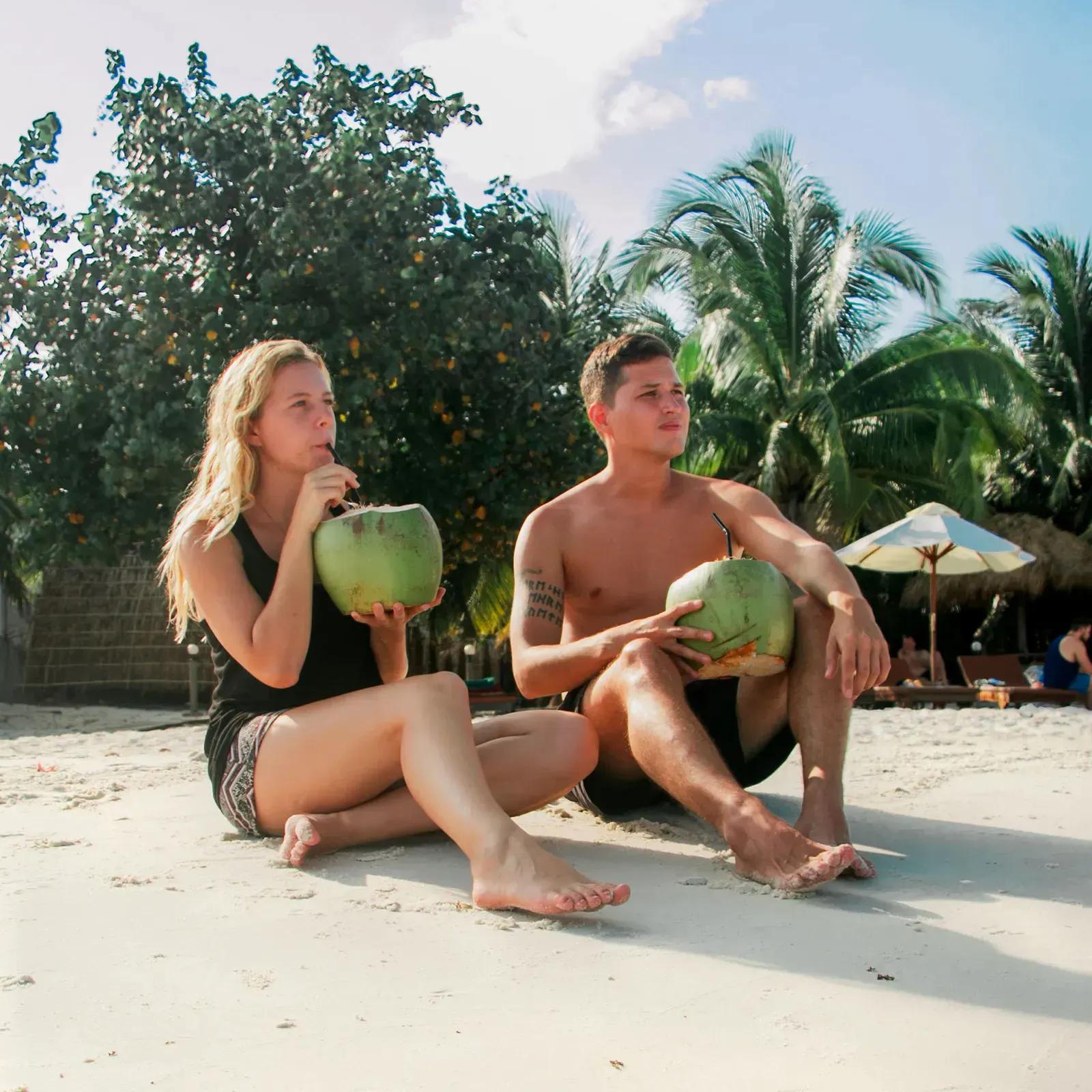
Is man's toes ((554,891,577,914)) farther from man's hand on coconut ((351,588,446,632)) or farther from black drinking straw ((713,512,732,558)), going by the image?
black drinking straw ((713,512,732,558))

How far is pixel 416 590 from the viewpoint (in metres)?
2.91

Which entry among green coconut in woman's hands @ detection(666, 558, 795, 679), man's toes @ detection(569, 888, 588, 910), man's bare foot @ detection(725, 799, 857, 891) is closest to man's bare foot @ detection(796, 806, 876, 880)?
man's bare foot @ detection(725, 799, 857, 891)

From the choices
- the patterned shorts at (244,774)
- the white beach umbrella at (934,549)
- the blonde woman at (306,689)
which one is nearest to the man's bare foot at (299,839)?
the blonde woman at (306,689)

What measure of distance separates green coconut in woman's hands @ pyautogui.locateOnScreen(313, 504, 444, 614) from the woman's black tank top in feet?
0.37

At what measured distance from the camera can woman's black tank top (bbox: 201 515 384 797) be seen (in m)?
2.94

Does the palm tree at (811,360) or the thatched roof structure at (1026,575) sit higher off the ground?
the palm tree at (811,360)

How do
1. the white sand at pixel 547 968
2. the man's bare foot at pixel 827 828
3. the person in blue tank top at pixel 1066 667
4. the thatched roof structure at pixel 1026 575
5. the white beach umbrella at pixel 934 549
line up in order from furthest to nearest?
the thatched roof structure at pixel 1026 575, the white beach umbrella at pixel 934 549, the person in blue tank top at pixel 1066 667, the man's bare foot at pixel 827 828, the white sand at pixel 547 968

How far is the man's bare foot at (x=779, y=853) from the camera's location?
7.84 feet

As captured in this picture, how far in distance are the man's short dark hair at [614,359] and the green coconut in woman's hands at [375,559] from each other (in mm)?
719

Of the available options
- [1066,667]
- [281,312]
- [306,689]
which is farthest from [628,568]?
[1066,667]

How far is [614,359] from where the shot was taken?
3.36 meters

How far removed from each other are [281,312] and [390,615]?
6447 millimetres

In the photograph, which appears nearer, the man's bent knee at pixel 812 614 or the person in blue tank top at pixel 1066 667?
the man's bent knee at pixel 812 614

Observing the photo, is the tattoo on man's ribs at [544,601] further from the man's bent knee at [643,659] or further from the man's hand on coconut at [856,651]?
the man's hand on coconut at [856,651]
